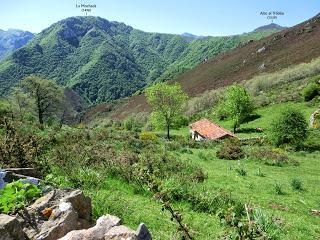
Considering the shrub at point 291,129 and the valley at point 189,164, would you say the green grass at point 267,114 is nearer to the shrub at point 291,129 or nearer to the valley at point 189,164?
the valley at point 189,164

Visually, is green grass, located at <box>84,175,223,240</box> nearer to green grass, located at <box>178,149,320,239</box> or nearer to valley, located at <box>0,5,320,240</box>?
valley, located at <box>0,5,320,240</box>

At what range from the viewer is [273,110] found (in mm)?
59031

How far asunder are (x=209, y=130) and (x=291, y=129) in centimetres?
1560

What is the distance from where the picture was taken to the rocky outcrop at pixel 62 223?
5.56 meters

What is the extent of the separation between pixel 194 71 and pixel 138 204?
124 m

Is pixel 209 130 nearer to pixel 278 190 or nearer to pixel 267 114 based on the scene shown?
pixel 267 114

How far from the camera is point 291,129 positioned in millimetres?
37719

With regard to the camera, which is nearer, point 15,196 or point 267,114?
point 15,196

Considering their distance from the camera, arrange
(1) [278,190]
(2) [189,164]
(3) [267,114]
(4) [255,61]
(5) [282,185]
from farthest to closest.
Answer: (4) [255,61] < (3) [267,114] < (2) [189,164] < (5) [282,185] < (1) [278,190]

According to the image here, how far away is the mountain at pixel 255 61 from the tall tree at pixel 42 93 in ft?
121

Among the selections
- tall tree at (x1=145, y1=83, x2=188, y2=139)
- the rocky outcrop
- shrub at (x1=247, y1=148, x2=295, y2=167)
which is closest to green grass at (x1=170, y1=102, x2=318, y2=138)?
tall tree at (x1=145, y1=83, x2=188, y2=139)

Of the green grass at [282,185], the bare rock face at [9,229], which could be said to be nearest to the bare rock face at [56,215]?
the bare rock face at [9,229]

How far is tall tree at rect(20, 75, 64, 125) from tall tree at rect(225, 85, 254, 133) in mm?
27662

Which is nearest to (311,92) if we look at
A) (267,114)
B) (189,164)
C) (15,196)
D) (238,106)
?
(267,114)
